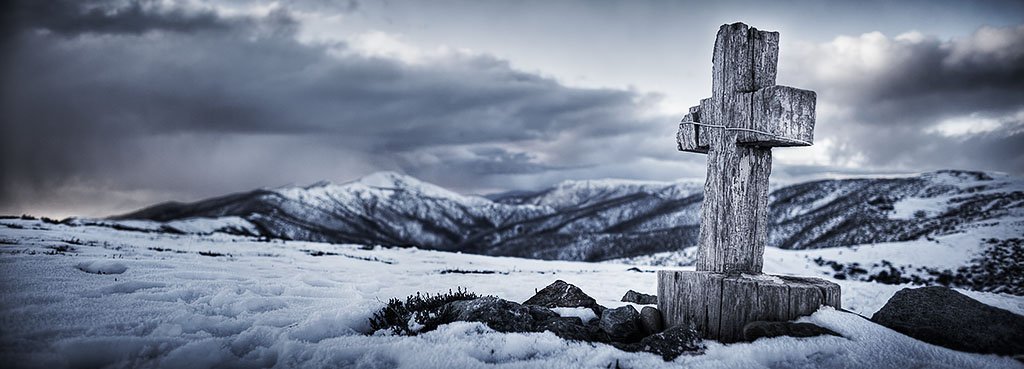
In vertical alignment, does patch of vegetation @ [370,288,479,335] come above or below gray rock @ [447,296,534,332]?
below

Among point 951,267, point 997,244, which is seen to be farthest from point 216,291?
point 997,244

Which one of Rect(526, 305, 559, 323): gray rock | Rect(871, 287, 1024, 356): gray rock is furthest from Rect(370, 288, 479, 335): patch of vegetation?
Rect(871, 287, 1024, 356): gray rock

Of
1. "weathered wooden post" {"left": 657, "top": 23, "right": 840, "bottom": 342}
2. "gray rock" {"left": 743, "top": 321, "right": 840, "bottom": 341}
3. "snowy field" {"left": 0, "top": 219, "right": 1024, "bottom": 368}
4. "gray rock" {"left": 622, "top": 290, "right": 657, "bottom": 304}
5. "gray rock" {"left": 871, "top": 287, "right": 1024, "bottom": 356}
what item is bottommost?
"gray rock" {"left": 622, "top": 290, "right": 657, "bottom": 304}

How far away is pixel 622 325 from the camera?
204 inches

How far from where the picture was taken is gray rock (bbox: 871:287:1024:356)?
405 cm

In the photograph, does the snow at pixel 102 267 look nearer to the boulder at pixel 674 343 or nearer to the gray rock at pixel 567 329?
the gray rock at pixel 567 329

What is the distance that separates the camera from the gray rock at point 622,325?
16.7 feet

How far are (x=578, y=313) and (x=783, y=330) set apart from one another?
7.47ft

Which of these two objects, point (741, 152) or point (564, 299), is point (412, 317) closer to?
point (564, 299)

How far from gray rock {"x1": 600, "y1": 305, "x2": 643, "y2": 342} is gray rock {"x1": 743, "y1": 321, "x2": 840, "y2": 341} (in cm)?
117

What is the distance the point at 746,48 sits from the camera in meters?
5.40

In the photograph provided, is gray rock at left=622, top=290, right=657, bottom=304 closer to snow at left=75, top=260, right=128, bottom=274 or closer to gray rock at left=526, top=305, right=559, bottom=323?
gray rock at left=526, top=305, right=559, bottom=323

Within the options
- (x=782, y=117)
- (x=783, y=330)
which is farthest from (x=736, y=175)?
(x=783, y=330)

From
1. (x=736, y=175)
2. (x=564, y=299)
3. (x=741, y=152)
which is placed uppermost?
(x=741, y=152)
